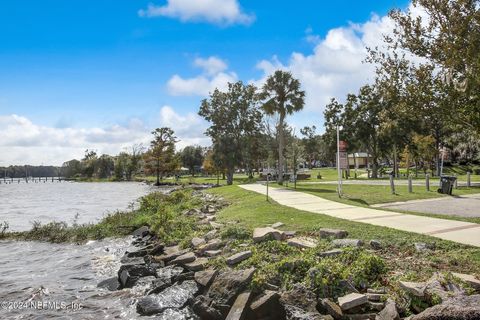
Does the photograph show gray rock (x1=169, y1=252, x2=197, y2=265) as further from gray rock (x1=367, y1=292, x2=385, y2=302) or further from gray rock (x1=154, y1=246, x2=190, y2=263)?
gray rock (x1=367, y1=292, x2=385, y2=302)

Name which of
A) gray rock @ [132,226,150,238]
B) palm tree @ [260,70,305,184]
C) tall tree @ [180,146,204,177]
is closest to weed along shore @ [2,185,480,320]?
gray rock @ [132,226,150,238]

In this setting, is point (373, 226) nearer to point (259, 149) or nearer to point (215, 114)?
point (215, 114)

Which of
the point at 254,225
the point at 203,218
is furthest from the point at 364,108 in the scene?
the point at 254,225

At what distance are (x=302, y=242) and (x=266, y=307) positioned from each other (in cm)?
281

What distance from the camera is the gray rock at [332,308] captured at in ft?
19.0

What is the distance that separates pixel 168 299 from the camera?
7824 mm

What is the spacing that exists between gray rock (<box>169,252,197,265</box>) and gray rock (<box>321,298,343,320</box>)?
424 cm

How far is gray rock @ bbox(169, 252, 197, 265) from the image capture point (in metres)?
9.56

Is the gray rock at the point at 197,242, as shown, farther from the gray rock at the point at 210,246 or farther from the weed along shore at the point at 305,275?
the gray rock at the point at 210,246

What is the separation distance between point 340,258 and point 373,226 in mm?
3131

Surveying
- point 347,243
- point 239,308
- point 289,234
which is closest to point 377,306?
point 239,308

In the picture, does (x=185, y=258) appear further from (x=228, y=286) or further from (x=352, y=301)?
(x=352, y=301)

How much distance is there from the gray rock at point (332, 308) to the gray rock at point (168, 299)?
282 cm

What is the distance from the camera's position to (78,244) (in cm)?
1548
